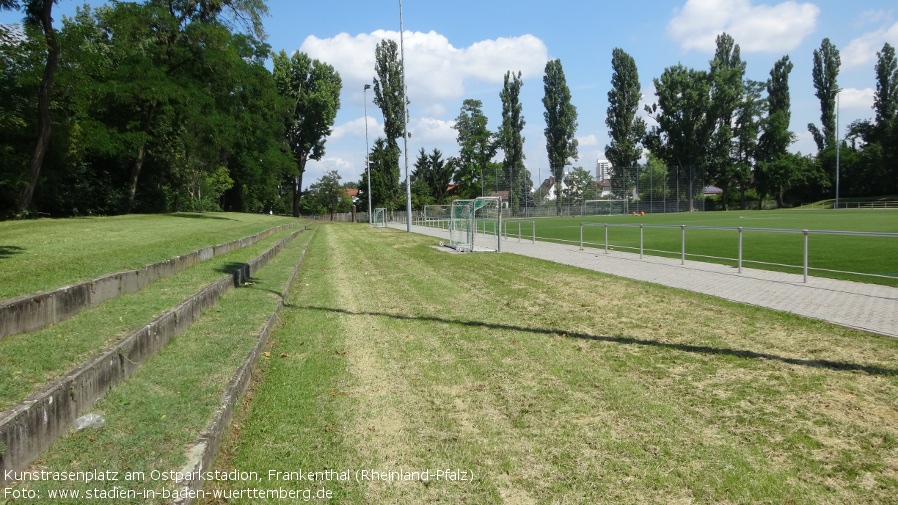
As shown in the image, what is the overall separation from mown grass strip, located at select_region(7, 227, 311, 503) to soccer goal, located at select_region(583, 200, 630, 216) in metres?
67.3

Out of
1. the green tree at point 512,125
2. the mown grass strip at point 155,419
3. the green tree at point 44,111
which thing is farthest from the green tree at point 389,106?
the mown grass strip at point 155,419

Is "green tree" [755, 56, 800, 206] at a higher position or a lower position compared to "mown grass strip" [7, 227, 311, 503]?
higher

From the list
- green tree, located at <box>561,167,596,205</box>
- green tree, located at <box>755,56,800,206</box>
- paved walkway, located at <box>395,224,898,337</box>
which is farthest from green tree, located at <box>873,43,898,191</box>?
paved walkway, located at <box>395,224,898,337</box>

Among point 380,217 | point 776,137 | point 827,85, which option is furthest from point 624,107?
point 380,217

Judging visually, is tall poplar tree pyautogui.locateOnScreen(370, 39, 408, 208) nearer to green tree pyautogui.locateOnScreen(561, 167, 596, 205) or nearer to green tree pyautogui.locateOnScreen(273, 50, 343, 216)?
green tree pyautogui.locateOnScreen(273, 50, 343, 216)

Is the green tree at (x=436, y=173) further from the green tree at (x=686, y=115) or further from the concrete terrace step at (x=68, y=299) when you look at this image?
the concrete terrace step at (x=68, y=299)

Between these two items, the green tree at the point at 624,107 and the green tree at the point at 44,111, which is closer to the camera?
the green tree at the point at 44,111

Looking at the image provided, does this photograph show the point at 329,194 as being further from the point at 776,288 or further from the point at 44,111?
the point at 776,288

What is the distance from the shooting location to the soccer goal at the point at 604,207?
7053 cm

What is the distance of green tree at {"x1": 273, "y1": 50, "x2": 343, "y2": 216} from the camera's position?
68.9m

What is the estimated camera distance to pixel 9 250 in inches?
393

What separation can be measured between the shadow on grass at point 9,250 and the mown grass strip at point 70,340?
128 inches

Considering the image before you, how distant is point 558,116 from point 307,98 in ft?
113

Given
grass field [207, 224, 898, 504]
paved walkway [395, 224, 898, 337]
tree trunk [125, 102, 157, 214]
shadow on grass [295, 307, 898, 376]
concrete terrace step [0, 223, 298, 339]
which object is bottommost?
grass field [207, 224, 898, 504]
